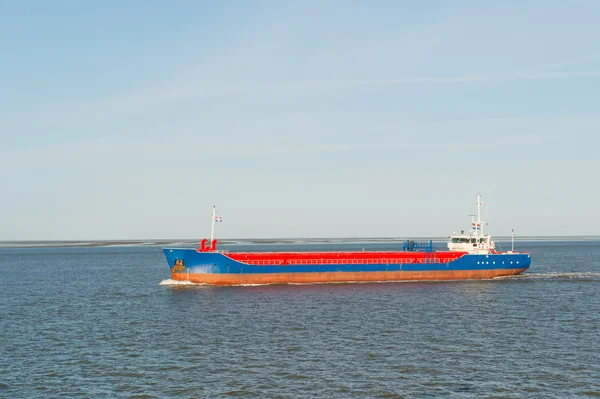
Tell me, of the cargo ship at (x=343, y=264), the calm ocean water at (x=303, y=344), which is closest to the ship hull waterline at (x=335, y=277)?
the cargo ship at (x=343, y=264)

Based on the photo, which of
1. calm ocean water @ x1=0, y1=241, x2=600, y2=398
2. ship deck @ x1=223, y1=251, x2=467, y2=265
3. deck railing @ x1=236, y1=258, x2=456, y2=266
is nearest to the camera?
calm ocean water @ x1=0, y1=241, x2=600, y2=398

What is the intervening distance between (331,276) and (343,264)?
211 centimetres

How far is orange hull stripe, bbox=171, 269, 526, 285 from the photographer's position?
59000mm

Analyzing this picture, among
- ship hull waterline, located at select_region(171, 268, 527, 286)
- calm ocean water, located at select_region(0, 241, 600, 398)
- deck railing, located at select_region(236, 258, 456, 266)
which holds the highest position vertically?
deck railing, located at select_region(236, 258, 456, 266)

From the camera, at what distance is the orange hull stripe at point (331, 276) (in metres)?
59.0

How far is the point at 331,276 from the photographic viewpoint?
6259 centimetres

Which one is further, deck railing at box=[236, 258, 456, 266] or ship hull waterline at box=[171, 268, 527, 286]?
deck railing at box=[236, 258, 456, 266]

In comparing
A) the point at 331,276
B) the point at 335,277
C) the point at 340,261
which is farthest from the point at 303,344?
the point at 340,261

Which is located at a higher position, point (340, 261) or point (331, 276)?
point (340, 261)

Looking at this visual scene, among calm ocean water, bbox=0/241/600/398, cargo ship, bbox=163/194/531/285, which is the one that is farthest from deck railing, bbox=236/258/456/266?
calm ocean water, bbox=0/241/600/398

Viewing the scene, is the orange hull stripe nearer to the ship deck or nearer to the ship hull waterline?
the ship hull waterline

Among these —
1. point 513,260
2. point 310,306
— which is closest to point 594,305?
point 513,260

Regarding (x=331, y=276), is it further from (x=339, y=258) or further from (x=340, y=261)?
(x=339, y=258)

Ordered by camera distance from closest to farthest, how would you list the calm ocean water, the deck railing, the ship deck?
the calm ocean water < the deck railing < the ship deck
